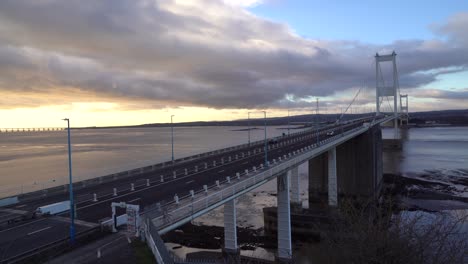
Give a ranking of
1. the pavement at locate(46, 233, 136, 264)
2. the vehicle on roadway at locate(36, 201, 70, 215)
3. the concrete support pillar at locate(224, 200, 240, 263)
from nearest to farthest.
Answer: the pavement at locate(46, 233, 136, 264) → the vehicle on roadway at locate(36, 201, 70, 215) → the concrete support pillar at locate(224, 200, 240, 263)

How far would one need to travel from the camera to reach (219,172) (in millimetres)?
34594

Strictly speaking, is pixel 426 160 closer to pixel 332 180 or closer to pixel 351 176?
pixel 351 176

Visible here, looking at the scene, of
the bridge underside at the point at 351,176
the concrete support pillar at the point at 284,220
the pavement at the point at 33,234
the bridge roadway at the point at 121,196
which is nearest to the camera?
the pavement at the point at 33,234

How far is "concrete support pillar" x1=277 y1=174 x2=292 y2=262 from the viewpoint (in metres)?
31.1

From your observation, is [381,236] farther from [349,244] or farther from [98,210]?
[98,210]

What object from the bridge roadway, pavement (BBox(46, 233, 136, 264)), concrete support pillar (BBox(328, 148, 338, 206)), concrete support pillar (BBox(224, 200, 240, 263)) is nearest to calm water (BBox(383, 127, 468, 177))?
concrete support pillar (BBox(328, 148, 338, 206))

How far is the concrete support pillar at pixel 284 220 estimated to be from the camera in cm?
3113

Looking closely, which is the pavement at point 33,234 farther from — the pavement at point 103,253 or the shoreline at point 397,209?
the shoreline at point 397,209

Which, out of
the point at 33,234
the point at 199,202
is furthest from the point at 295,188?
the point at 33,234

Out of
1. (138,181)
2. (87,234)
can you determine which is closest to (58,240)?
(87,234)

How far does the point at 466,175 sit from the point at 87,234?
7173 centimetres

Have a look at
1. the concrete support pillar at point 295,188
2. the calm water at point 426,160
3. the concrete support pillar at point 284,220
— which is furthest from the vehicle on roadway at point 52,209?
the calm water at point 426,160

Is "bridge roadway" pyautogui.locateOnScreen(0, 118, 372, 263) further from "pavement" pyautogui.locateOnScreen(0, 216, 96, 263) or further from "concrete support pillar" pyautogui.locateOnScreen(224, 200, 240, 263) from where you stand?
"concrete support pillar" pyautogui.locateOnScreen(224, 200, 240, 263)

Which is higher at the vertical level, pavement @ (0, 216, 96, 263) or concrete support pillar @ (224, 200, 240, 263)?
pavement @ (0, 216, 96, 263)
